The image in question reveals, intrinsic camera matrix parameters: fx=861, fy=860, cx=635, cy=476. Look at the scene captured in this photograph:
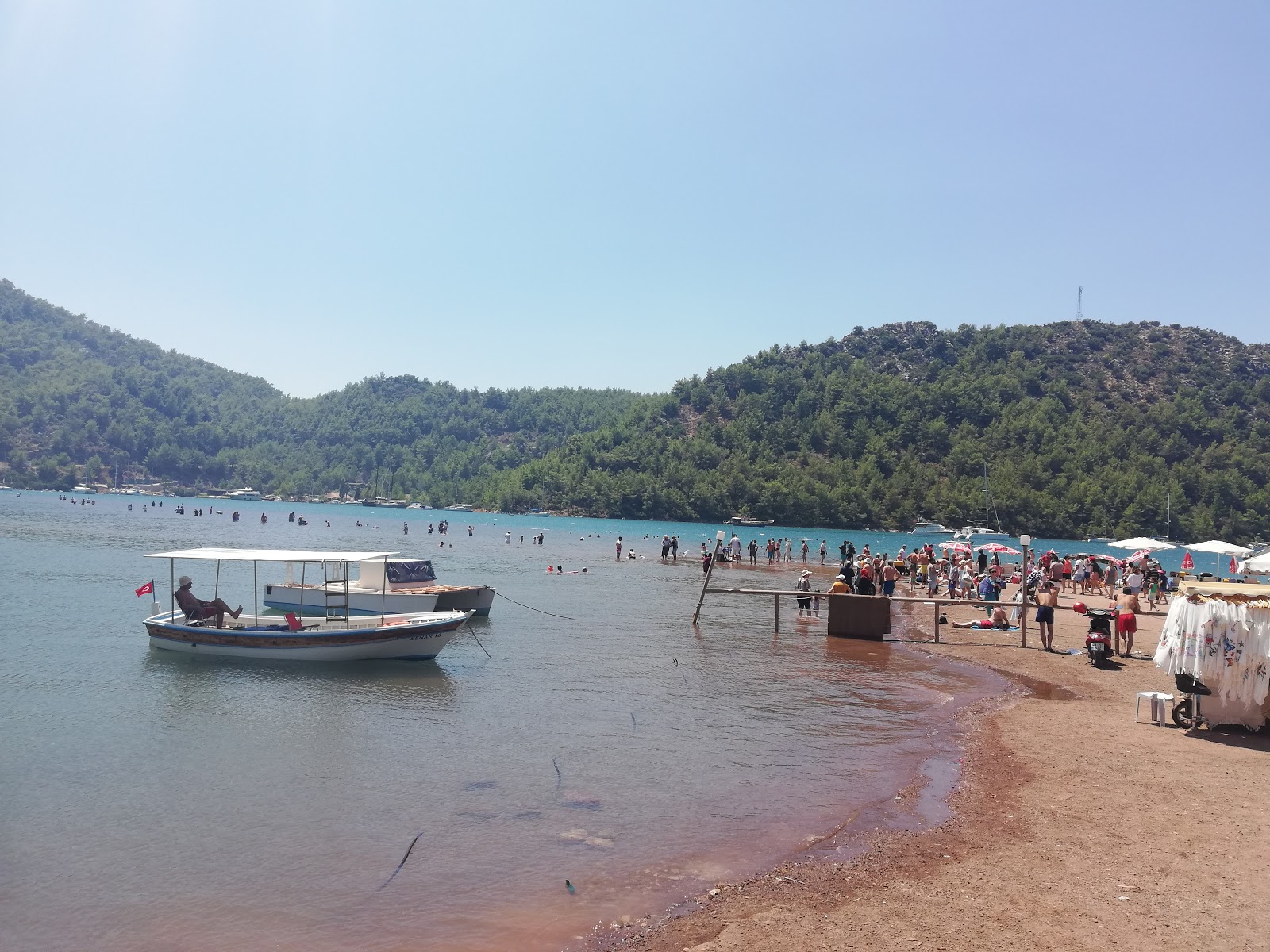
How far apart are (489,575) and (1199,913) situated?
1817 inches

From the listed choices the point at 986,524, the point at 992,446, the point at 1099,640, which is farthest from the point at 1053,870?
the point at 992,446

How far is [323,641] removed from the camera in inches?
866

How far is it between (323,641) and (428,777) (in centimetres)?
994

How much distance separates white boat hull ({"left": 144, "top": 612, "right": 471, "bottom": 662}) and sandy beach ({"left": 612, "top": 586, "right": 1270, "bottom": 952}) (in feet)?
45.5

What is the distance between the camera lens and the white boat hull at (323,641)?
22.0 metres

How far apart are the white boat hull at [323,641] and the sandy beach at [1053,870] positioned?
13854 mm

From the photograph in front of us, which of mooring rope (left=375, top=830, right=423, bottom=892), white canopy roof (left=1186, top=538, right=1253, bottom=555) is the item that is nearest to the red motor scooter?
white canopy roof (left=1186, top=538, right=1253, bottom=555)

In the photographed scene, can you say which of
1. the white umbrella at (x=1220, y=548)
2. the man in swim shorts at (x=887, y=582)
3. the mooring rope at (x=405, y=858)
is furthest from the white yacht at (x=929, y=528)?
the mooring rope at (x=405, y=858)

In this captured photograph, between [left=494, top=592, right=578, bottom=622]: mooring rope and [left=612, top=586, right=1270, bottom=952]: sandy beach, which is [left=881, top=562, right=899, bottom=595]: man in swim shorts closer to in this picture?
[left=494, top=592, right=578, bottom=622]: mooring rope

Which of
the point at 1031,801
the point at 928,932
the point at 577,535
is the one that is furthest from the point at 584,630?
the point at 577,535

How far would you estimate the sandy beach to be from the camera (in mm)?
7500

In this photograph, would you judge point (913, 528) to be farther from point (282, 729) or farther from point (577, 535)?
point (282, 729)

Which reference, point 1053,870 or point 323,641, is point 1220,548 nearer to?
point 1053,870

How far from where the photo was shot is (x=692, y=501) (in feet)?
553
